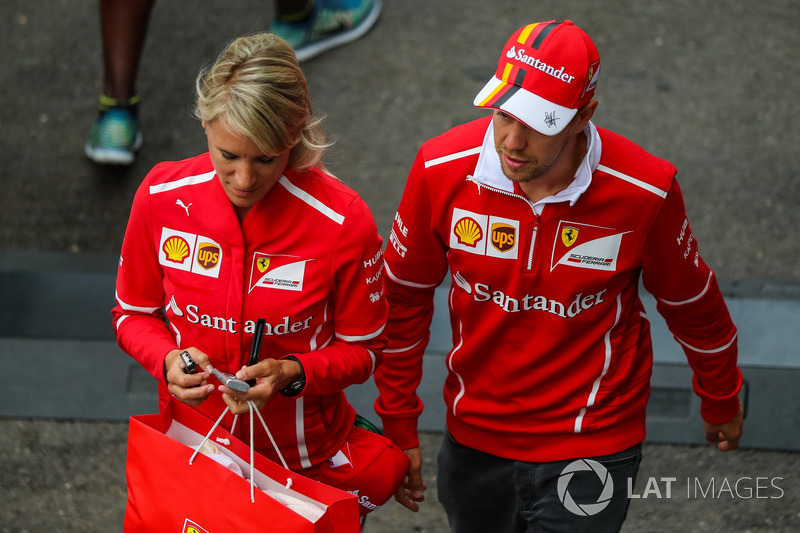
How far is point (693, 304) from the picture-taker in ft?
8.79

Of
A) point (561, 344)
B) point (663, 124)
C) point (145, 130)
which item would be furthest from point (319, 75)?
point (561, 344)

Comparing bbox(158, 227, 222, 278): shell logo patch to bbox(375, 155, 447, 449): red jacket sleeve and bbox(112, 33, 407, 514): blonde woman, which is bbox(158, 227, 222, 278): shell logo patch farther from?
bbox(375, 155, 447, 449): red jacket sleeve

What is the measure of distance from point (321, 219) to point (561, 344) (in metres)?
0.76

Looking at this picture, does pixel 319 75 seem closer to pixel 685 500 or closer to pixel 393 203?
pixel 393 203

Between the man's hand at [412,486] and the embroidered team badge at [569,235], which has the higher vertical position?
the embroidered team badge at [569,235]

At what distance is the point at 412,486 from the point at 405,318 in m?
0.49

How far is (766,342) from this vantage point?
445 centimetres

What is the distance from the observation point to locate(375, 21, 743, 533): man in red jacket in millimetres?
2357

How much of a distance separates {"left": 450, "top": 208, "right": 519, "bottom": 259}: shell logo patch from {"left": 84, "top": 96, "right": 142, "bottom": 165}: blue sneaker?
11.1 ft

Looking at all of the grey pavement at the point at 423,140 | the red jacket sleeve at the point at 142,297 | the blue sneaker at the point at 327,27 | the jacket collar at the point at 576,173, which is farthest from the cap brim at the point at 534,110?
the blue sneaker at the point at 327,27

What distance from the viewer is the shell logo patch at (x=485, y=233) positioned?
8.19 feet

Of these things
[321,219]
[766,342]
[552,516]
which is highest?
[321,219]

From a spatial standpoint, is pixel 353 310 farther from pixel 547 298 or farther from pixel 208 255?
pixel 547 298

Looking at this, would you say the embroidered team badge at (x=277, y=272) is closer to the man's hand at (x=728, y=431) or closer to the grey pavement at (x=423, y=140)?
the man's hand at (x=728, y=431)
